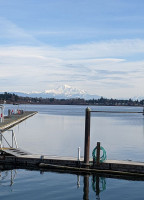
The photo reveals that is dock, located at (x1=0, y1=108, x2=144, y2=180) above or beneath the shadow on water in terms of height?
above

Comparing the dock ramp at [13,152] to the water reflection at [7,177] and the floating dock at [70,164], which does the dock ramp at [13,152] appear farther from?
the water reflection at [7,177]

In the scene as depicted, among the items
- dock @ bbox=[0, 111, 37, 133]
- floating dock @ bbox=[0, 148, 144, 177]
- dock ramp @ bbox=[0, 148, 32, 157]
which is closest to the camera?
floating dock @ bbox=[0, 148, 144, 177]

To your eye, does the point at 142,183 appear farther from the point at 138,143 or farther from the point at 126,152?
the point at 138,143

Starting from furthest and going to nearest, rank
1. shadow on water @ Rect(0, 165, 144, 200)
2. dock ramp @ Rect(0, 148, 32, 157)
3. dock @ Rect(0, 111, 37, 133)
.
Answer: dock @ Rect(0, 111, 37, 133) → dock ramp @ Rect(0, 148, 32, 157) → shadow on water @ Rect(0, 165, 144, 200)

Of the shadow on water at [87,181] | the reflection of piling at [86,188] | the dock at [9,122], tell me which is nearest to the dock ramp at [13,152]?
the shadow on water at [87,181]

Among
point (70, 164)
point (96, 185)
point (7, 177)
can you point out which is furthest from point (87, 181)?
point (7, 177)

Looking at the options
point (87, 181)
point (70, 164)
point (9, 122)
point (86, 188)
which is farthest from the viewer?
point (9, 122)

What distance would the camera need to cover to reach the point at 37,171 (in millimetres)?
27312

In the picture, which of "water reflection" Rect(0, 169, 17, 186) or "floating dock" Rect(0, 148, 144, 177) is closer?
"water reflection" Rect(0, 169, 17, 186)

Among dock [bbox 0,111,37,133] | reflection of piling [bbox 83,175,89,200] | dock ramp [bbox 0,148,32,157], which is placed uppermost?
dock [bbox 0,111,37,133]

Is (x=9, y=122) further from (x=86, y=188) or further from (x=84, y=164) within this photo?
(x=86, y=188)

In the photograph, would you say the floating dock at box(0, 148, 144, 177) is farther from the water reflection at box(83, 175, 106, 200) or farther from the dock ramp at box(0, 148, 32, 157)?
the water reflection at box(83, 175, 106, 200)

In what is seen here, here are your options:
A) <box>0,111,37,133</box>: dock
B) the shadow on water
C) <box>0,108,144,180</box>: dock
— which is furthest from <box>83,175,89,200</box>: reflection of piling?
<box>0,111,37,133</box>: dock

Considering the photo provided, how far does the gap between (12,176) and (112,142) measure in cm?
2498
